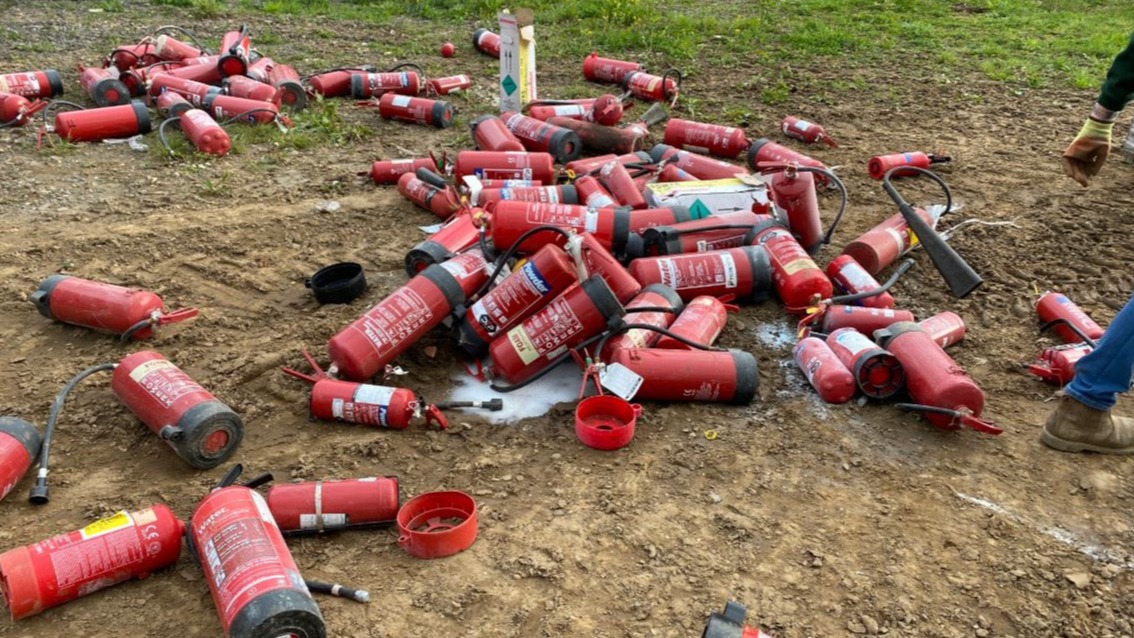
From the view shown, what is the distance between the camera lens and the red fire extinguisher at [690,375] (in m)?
3.87

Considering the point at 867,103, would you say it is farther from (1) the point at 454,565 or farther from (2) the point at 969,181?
(1) the point at 454,565

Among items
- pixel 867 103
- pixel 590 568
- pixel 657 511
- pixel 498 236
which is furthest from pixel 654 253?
pixel 867 103

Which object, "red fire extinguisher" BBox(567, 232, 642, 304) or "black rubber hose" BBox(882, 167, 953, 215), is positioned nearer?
"red fire extinguisher" BBox(567, 232, 642, 304)

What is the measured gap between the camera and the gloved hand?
4.12 meters

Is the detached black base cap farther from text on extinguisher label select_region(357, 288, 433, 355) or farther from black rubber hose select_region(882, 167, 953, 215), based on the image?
black rubber hose select_region(882, 167, 953, 215)

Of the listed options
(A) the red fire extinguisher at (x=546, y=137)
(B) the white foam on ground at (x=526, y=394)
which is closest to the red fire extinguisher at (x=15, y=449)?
(B) the white foam on ground at (x=526, y=394)

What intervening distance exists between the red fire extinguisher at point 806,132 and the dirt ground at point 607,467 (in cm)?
115

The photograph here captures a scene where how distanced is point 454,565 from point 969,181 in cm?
520

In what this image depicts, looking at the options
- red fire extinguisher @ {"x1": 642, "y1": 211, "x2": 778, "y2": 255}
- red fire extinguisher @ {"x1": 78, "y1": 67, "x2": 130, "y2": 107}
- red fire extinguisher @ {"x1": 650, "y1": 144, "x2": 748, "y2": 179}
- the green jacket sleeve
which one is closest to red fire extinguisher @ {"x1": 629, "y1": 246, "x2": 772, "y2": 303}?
red fire extinguisher @ {"x1": 642, "y1": 211, "x2": 778, "y2": 255}

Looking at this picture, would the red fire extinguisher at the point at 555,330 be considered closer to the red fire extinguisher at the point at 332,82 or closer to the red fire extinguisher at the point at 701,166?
the red fire extinguisher at the point at 701,166

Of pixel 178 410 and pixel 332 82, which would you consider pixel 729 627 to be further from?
pixel 332 82

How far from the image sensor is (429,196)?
231 inches

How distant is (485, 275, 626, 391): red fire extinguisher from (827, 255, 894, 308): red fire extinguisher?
1461mm

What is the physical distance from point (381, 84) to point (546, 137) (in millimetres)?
2473
